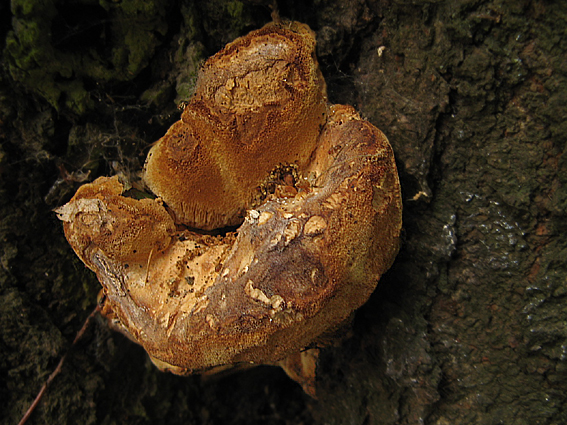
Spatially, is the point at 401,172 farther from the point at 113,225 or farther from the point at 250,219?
the point at 113,225

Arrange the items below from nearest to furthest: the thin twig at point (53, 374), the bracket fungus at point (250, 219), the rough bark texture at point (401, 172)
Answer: the bracket fungus at point (250, 219) → the rough bark texture at point (401, 172) → the thin twig at point (53, 374)

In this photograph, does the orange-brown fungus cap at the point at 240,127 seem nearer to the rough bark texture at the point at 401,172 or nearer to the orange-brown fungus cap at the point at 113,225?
the orange-brown fungus cap at the point at 113,225

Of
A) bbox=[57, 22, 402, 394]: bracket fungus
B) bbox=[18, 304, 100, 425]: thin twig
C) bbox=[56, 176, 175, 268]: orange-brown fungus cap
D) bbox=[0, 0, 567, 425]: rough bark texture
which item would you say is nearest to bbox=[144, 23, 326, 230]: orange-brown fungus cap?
bbox=[57, 22, 402, 394]: bracket fungus

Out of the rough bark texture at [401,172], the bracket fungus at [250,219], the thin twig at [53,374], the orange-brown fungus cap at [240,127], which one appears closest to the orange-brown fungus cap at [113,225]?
the bracket fungus at [250,219]

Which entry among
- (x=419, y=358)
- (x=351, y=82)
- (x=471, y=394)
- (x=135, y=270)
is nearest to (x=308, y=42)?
(x=351, y=82)

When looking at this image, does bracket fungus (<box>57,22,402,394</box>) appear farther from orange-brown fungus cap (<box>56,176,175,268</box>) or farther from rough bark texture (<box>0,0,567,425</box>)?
rough bark texture (<box>0,0,567,425</box>)

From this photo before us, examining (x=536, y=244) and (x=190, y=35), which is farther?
(x=190, y=35)

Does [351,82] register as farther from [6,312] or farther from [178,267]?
[6,312]
